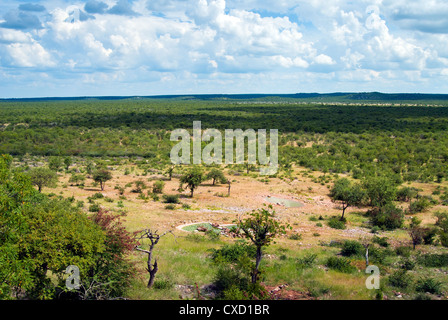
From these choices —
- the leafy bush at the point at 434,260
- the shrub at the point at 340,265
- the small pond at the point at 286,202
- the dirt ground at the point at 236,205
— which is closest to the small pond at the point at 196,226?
the dirt ground at the point at 236,205

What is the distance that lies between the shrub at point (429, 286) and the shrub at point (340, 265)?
2.46 metres

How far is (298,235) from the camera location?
20.4 metres

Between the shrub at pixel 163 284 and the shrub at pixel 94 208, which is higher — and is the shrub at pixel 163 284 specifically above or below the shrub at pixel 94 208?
below

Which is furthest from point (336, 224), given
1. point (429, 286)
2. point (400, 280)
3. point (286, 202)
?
point (429, 286)

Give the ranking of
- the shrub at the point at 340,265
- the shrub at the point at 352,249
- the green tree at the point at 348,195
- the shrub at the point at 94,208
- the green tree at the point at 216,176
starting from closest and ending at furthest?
the shrub at the point at 340,265 → the shrub at the point at 352,249 → the shrub at the point at 94,208 → the green tree at the point at 348,195 → the green tree at the point at 216,176

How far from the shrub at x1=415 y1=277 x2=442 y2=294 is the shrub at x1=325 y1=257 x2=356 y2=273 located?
97.0 inches

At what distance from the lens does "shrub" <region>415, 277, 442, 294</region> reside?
13039 millimetres

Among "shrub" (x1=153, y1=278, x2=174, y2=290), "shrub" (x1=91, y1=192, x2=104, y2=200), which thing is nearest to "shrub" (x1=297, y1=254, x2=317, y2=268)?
"shrub" (x1=153, y1=278, x2=174, y2=290)

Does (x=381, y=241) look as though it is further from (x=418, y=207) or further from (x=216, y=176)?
(x=216, y=176)

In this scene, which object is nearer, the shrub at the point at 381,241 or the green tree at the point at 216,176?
the shrub at the point at 381,241

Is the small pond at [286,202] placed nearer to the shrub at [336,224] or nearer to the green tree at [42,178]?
the shrub at [336,224]

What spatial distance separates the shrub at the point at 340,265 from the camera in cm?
1494

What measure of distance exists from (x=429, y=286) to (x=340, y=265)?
3338mm

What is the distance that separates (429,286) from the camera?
Answer: 13.1 metres
